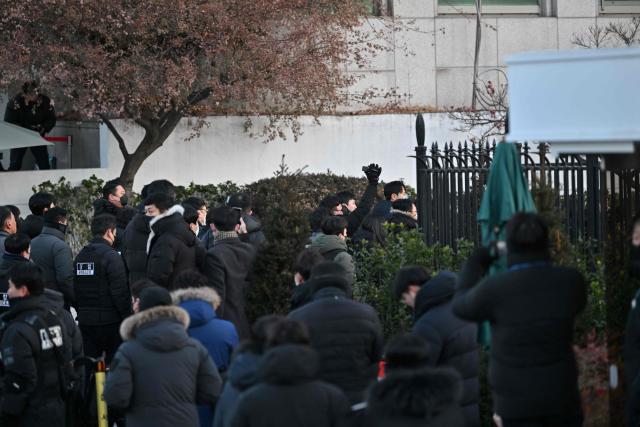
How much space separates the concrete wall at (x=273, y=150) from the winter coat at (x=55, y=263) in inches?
327

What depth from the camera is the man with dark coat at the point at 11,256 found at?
10.2 m

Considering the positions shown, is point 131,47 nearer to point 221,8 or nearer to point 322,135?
point 221,8

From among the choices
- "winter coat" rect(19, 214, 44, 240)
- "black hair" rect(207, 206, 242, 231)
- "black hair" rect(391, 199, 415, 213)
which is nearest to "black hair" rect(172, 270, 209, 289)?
"black hair" rect(207, 206, 242, 231)

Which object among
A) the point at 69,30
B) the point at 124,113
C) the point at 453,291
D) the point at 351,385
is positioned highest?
the point at 69,30

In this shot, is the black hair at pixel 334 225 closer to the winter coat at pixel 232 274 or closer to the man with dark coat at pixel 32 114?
the winter coat at pixel 232 274

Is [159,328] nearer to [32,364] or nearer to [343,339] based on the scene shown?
[343,339]

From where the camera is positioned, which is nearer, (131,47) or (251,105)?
(131,47)

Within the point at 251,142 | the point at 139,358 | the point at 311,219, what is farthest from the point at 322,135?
the point at 139,358

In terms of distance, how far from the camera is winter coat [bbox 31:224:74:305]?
446 inches

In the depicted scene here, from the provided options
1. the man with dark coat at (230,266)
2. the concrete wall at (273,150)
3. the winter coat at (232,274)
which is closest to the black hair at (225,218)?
the man with dark coat at (230,266)

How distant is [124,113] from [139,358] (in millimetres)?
11918

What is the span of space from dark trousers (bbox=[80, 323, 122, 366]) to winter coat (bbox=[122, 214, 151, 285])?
569 mm

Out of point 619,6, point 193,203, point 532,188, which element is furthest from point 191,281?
point 619,6

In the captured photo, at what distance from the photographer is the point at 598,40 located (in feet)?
72.6
